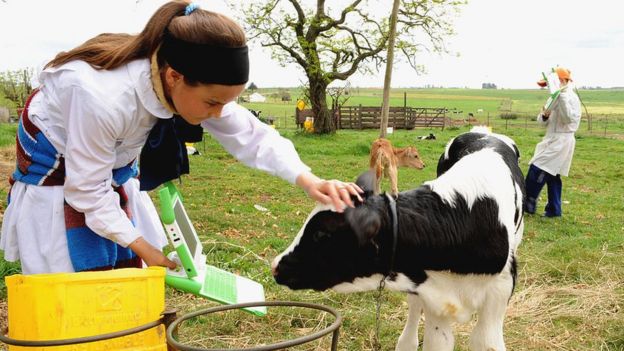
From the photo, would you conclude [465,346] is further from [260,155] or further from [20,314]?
[20,314]

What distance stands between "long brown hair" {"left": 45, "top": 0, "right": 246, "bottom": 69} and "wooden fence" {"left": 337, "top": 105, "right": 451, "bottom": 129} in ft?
96.8

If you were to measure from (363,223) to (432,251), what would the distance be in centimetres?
50

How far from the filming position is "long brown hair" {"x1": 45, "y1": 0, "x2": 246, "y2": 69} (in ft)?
6.82

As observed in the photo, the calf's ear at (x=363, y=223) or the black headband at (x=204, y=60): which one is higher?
the black headband at (x=204, y=60)

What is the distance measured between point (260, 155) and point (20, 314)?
1148mm

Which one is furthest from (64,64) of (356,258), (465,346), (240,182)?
(240,182)

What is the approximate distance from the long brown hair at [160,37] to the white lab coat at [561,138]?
27.0 feet

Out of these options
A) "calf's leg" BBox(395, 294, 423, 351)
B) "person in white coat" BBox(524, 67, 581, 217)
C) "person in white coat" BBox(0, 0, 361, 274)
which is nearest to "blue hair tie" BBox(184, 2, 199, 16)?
"person in white coat" BBox(0, 0, 361, 274)

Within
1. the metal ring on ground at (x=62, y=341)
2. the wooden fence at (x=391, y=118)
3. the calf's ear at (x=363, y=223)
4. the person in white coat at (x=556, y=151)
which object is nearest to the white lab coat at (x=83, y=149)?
the calf's ear at (x=363, y=223)

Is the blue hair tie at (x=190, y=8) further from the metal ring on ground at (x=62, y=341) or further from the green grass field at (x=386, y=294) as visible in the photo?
the green grass field at (x=386, y=294)

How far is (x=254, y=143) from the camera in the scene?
2.73m

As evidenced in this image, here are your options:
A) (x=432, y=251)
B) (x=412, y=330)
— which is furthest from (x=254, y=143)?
(x=412, y=330)

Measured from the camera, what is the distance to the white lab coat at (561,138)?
934 cm

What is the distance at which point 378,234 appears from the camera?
2.71 m
